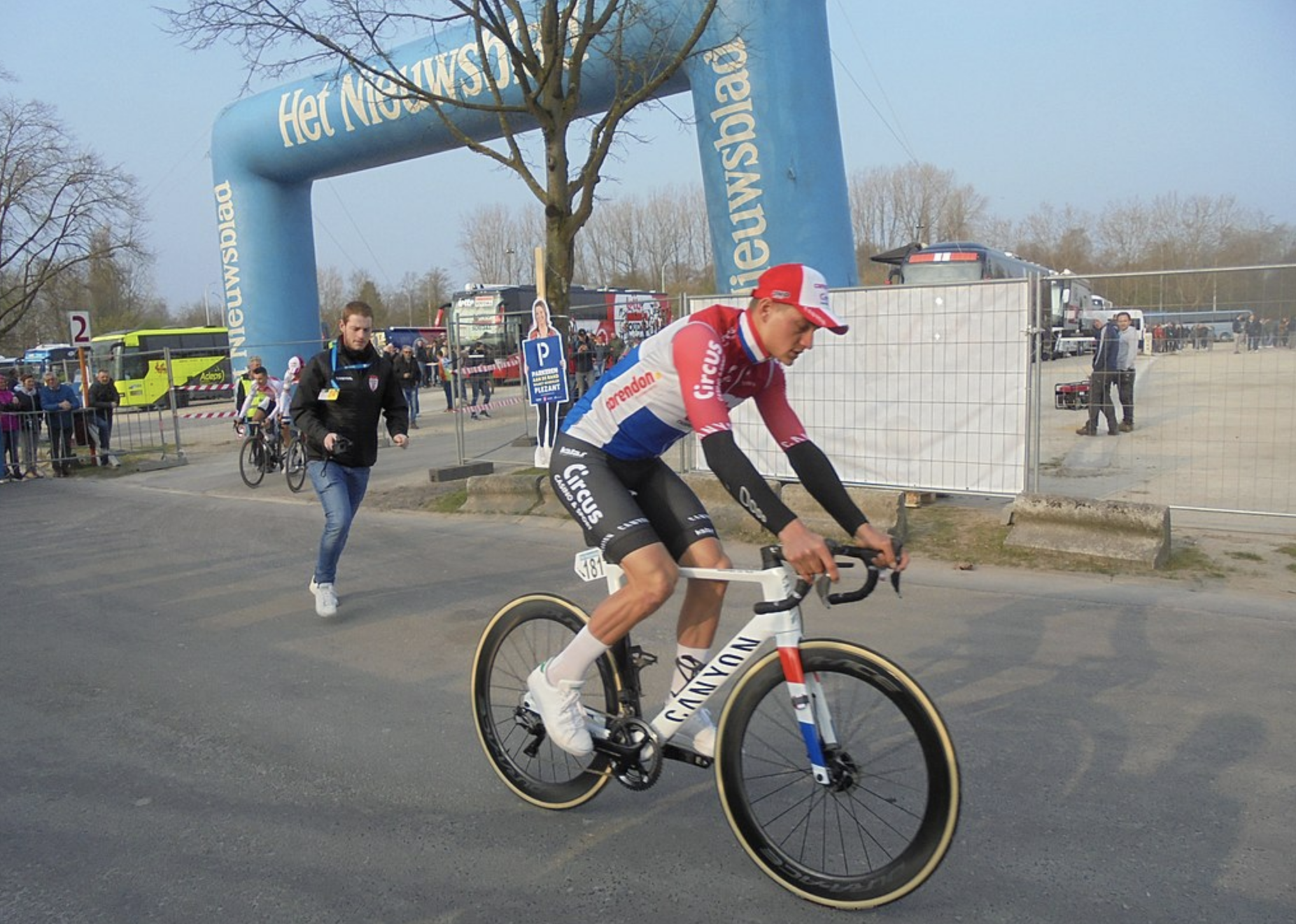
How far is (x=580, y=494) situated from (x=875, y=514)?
16.0 feet

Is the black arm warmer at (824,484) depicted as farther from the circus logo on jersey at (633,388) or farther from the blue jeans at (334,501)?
the blue jeans at (334,501)

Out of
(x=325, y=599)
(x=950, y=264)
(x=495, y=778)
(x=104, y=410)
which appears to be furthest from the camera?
(x=950, y=264)

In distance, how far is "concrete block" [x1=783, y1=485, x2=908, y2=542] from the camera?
7.48 metres

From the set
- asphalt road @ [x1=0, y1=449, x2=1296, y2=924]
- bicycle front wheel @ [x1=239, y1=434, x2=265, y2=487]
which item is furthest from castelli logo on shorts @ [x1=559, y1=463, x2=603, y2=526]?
bicycle front wheel @ [x1=239, y1=434, x2=265, y2=487]

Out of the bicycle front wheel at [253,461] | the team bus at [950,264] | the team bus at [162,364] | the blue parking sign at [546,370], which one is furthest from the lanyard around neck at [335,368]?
the team bus at [162,364]

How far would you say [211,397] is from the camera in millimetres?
35781

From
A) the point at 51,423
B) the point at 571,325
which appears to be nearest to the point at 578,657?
the point at 571,325

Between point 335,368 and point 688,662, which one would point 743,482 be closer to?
point 688,662

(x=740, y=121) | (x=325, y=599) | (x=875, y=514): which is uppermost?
(x=740, y=121)

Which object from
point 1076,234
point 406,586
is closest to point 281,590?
point 406,586

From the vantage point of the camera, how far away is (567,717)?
3.23 m

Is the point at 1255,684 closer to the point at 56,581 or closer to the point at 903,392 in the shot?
the point at 903,392

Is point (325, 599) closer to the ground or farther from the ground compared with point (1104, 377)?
Result: closer to the ground

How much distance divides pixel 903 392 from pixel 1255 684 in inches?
171
